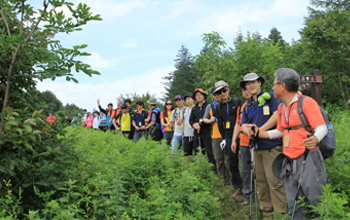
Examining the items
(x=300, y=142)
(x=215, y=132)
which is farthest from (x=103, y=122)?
(x=300, y=142)

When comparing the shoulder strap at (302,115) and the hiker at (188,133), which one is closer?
the shoulder strap at (302,115)

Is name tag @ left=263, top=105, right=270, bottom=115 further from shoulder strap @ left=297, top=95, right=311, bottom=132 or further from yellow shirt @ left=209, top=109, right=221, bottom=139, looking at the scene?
yellow shirt @ left=209, top=109, right=221, bottom=139

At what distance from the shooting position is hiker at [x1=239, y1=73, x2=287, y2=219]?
4090 mm

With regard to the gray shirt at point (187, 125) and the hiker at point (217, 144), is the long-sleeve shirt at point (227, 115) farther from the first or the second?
the gray shirt at point (187, 125)

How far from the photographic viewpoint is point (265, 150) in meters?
4.28

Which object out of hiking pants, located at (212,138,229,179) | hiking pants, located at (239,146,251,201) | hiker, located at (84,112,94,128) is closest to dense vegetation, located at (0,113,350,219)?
hiking pants, located at (239,146,251,201)

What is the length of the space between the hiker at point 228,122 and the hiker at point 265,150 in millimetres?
1204

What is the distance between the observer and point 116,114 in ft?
45.9

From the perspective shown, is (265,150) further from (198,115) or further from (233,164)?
(198,115)

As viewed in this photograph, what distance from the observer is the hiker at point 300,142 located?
2865mm

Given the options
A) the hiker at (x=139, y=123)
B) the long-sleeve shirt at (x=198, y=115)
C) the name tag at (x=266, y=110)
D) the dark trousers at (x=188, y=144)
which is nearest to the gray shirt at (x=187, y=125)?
the dark trousers at (x=188, y=144)

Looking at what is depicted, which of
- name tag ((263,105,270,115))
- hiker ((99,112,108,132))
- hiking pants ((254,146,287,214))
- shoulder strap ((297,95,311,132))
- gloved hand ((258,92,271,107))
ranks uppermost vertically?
hiker ((99,112,108,132))

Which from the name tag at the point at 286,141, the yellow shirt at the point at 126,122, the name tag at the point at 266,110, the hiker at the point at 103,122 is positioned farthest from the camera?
the hiker at the point at 103,122

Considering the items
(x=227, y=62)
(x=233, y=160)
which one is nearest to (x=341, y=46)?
(x=227, y=62)
